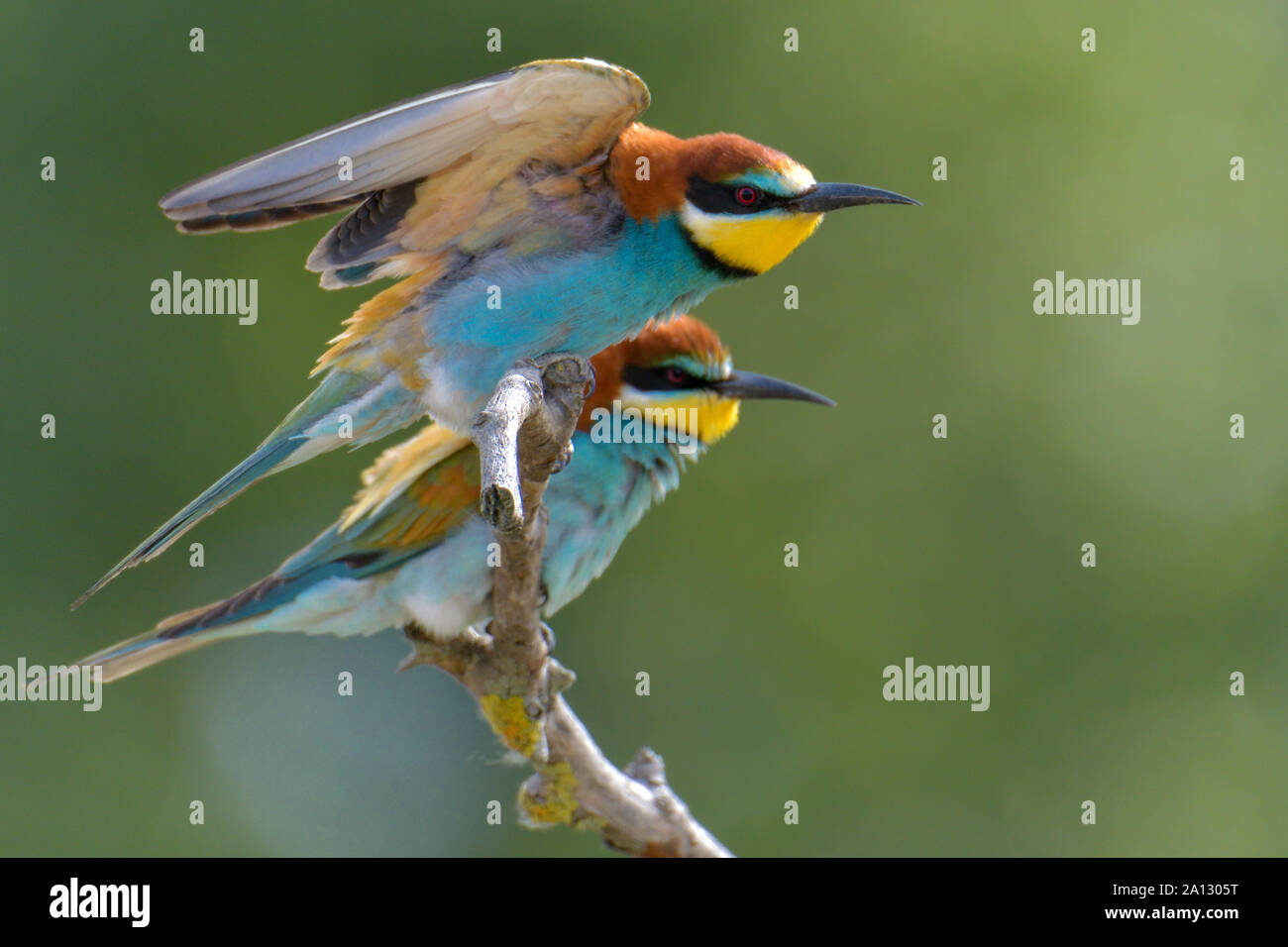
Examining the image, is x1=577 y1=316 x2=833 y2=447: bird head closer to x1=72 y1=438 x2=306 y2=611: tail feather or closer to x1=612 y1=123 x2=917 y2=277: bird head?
x1=612 y1=123 x2=917 y2=277: bird head

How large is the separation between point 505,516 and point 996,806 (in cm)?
385

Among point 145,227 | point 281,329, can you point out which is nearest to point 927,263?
point 281,329

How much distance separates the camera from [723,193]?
280 cm

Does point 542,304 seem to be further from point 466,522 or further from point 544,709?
point 544,709

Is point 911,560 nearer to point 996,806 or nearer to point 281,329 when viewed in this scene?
point 996,806

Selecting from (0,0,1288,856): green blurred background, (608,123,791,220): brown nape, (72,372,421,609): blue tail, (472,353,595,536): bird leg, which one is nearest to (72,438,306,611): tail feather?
(72,372,421,609): blue tail

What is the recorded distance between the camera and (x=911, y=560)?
5.30m

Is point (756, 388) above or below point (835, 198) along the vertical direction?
below

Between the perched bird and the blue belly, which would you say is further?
the perched bird

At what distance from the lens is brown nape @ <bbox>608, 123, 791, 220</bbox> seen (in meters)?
2.79

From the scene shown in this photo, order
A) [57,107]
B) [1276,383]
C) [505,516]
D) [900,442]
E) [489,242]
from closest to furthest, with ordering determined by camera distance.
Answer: [505,516] → [489,242] → [57,107] → [900,442] → [1276,383]

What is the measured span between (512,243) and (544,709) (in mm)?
920

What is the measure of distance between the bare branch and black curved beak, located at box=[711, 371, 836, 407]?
0.78 m

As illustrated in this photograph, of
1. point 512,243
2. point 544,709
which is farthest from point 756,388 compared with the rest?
point 544,709
